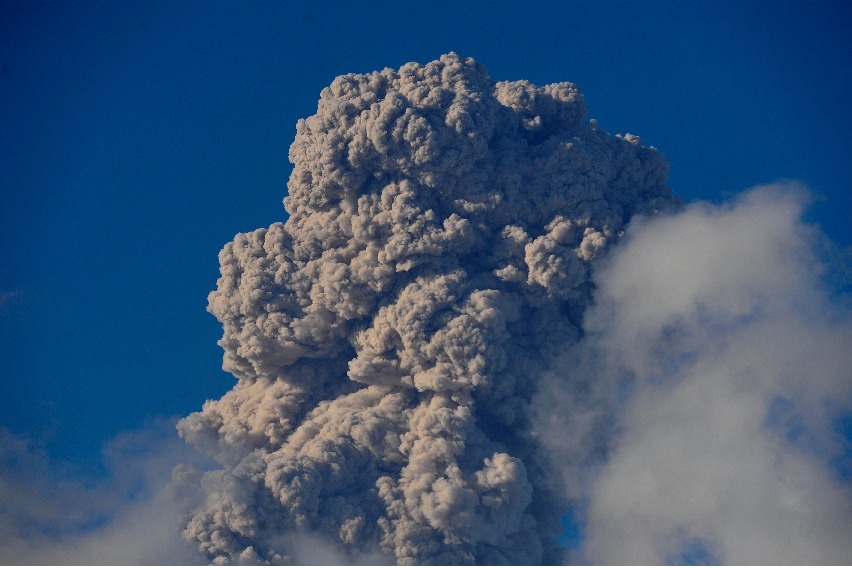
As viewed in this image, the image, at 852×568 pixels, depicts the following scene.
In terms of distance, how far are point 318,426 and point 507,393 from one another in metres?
6.47

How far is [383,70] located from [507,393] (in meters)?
12.1

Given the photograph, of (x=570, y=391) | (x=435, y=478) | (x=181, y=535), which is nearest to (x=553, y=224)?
(x=570, y=391)

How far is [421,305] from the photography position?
48.3 metres

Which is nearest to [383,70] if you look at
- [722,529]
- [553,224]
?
[553,224]

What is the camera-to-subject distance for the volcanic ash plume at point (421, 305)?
47344mm

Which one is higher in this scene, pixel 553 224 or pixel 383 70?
pixel 383 70

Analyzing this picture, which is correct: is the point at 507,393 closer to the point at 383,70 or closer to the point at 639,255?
the point at 639,255

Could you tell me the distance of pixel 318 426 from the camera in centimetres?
4975

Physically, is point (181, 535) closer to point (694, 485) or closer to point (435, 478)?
point (435, 478)

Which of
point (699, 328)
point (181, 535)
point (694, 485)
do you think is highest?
→ point (699, 328)

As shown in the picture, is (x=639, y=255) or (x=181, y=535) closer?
(x=181, y=535)

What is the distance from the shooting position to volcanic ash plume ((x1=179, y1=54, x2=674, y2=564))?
155 feet

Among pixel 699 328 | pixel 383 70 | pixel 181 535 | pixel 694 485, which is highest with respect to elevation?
pixel 383 70

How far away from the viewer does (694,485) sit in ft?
163
